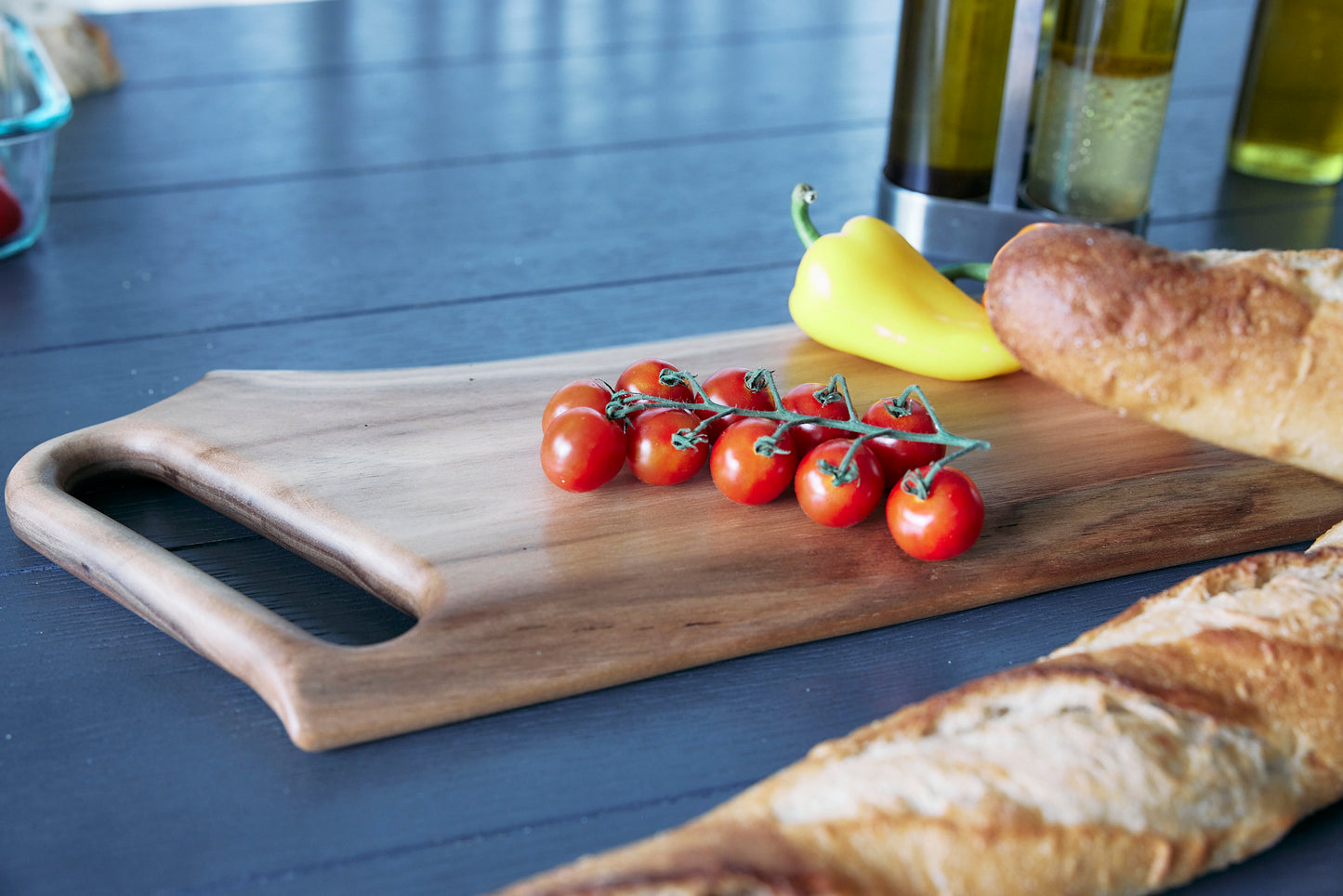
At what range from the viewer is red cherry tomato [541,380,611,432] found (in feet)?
3.98

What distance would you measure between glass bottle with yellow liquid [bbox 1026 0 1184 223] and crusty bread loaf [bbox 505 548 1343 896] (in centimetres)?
85

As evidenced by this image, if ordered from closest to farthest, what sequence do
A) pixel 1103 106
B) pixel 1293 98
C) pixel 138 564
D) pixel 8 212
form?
pixel 138 564, pixel 1103 106, pixel 8 212, pixel 1293 98

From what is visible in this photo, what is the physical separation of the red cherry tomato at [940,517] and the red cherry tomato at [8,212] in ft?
4.32

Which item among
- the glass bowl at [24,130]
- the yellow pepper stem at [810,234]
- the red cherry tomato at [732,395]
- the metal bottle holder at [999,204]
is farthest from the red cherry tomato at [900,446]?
the glass bowl at [24,130]

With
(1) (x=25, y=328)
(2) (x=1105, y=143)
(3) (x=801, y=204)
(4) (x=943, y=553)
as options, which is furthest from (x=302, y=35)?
(4) (x=943, y=553)

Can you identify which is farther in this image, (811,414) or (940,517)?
(811,414)

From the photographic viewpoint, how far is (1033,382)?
141 cm

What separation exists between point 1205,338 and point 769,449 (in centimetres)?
40

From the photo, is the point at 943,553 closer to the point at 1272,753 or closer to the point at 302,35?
the point at 1272,753

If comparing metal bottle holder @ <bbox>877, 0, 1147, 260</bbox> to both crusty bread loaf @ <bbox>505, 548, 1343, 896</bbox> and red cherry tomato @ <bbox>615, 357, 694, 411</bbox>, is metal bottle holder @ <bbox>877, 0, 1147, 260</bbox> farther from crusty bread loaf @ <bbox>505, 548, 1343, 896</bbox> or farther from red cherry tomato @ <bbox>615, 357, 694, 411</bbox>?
crusty bread loaf @ <bbox>505, 548, 1343, 896</bbox>

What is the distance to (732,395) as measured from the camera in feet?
4.11

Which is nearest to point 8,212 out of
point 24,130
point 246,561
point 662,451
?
point 24,130

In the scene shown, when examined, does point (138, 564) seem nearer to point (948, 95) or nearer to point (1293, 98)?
point (948, 95)

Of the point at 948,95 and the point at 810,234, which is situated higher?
the point at 948,95
